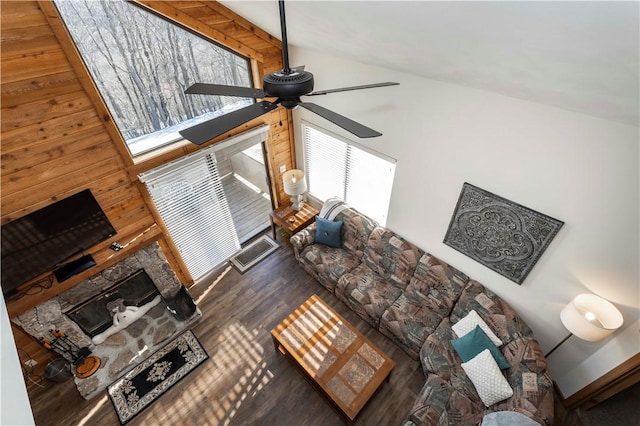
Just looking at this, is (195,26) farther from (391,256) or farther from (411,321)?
(411,321)

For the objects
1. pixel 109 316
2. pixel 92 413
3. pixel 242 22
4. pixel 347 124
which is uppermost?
pixel 242 22

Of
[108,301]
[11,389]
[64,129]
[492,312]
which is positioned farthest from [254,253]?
[11,389]

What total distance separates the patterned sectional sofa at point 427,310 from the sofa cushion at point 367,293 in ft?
0.04

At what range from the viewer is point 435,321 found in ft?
11.3

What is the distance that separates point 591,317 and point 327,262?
2774mm

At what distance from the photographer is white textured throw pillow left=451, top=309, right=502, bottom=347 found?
309cm

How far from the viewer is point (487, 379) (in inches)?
110

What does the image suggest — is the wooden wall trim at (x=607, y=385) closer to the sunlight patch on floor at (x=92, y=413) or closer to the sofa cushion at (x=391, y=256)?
the sofa cushion at (x=391, y=256)

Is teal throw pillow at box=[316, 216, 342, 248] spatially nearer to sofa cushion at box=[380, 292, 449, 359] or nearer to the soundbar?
sofa cushion at box=[380, 292, 449, 359]

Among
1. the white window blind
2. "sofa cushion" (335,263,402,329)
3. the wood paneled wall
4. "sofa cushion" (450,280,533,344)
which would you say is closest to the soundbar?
the wood paneled wall

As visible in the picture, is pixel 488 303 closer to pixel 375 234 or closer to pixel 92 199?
pixel 375 234

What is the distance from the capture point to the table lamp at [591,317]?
7.91ft

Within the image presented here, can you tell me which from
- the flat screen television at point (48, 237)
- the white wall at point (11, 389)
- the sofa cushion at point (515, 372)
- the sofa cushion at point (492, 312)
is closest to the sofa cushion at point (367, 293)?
the sofa cushion at point (515, 372)

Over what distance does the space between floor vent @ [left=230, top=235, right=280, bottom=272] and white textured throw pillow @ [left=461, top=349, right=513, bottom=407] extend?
125 inches
